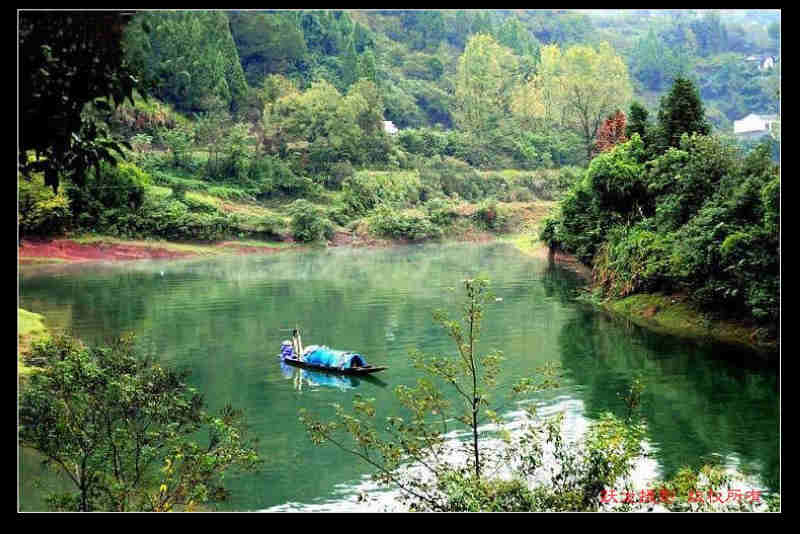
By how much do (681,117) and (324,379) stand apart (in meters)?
11.3

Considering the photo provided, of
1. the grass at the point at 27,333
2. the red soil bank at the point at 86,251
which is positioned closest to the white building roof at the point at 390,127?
the red soil bank at the point at 86,251

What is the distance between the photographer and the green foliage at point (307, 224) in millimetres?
41375

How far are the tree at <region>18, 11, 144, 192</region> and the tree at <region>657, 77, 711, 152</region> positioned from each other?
18.2 meters

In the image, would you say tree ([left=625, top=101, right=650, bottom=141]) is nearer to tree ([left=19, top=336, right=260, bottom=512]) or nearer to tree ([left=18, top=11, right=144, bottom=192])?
tree ([left=19, top=336, right=260, bottom=512])

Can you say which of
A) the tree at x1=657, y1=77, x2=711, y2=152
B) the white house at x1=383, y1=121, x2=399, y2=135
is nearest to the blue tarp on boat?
the tree at x1=657, y1=77, x2=711, y2=152

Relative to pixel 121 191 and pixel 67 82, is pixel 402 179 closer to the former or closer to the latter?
pixel 121 191

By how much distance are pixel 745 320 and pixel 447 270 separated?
49.0ft

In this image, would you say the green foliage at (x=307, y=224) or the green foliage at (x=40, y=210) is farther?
the green foliage at (x=307, y=224)

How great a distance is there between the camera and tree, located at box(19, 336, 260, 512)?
7.06 m

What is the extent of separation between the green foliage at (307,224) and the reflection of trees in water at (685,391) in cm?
2413

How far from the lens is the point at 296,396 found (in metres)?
13.4

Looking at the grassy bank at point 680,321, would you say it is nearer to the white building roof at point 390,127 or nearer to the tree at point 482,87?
the white building roof at point 390,127
